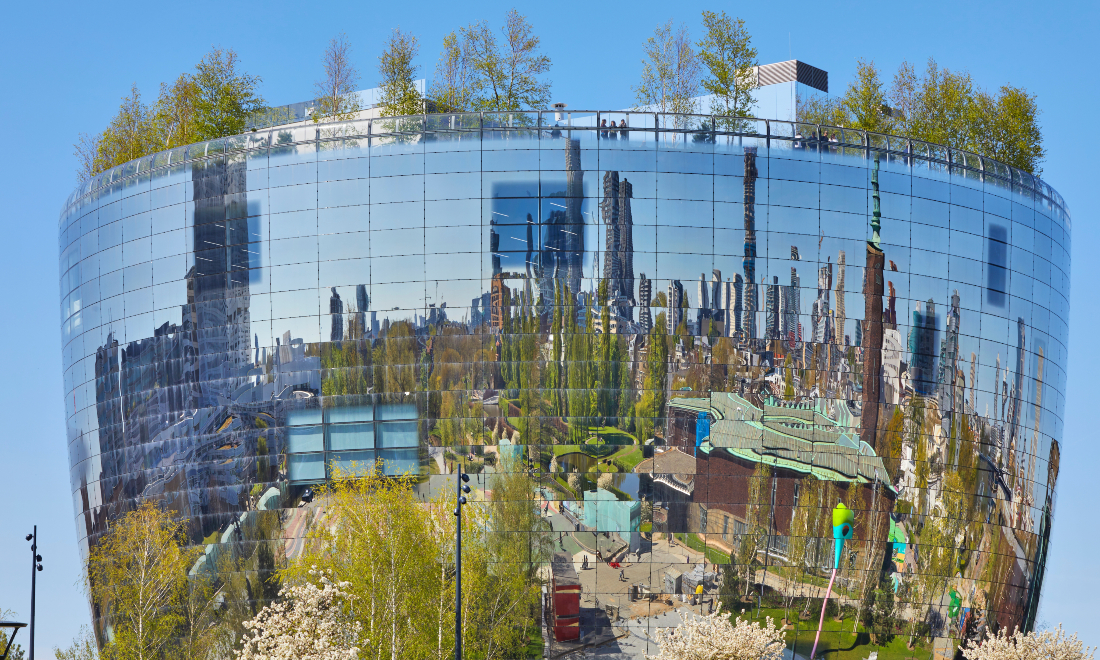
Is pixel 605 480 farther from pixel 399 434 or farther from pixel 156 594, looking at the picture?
pixel 156 594

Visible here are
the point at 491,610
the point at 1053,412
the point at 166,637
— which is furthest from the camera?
the point at 1053,412

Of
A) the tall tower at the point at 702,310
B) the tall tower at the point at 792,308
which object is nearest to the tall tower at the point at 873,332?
the tall tower at the point at 792,308

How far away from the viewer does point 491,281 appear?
155 ft

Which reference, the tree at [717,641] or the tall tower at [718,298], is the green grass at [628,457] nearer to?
the tall tower at [718,298]

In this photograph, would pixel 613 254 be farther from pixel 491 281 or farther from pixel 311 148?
pixel 311 148

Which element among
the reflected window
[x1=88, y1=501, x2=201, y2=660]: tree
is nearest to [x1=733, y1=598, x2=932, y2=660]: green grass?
the reflected window

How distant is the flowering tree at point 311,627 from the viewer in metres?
39.2

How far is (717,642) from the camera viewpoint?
4159 cm

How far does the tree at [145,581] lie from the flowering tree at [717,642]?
67.3 ft

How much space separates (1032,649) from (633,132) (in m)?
27.2

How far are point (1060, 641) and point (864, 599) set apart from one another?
27.4 feet

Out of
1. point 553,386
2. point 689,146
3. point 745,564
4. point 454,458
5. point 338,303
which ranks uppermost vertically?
point 689,146

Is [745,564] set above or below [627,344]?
below

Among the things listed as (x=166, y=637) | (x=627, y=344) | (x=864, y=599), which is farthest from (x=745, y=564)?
(x=166, y=637)
